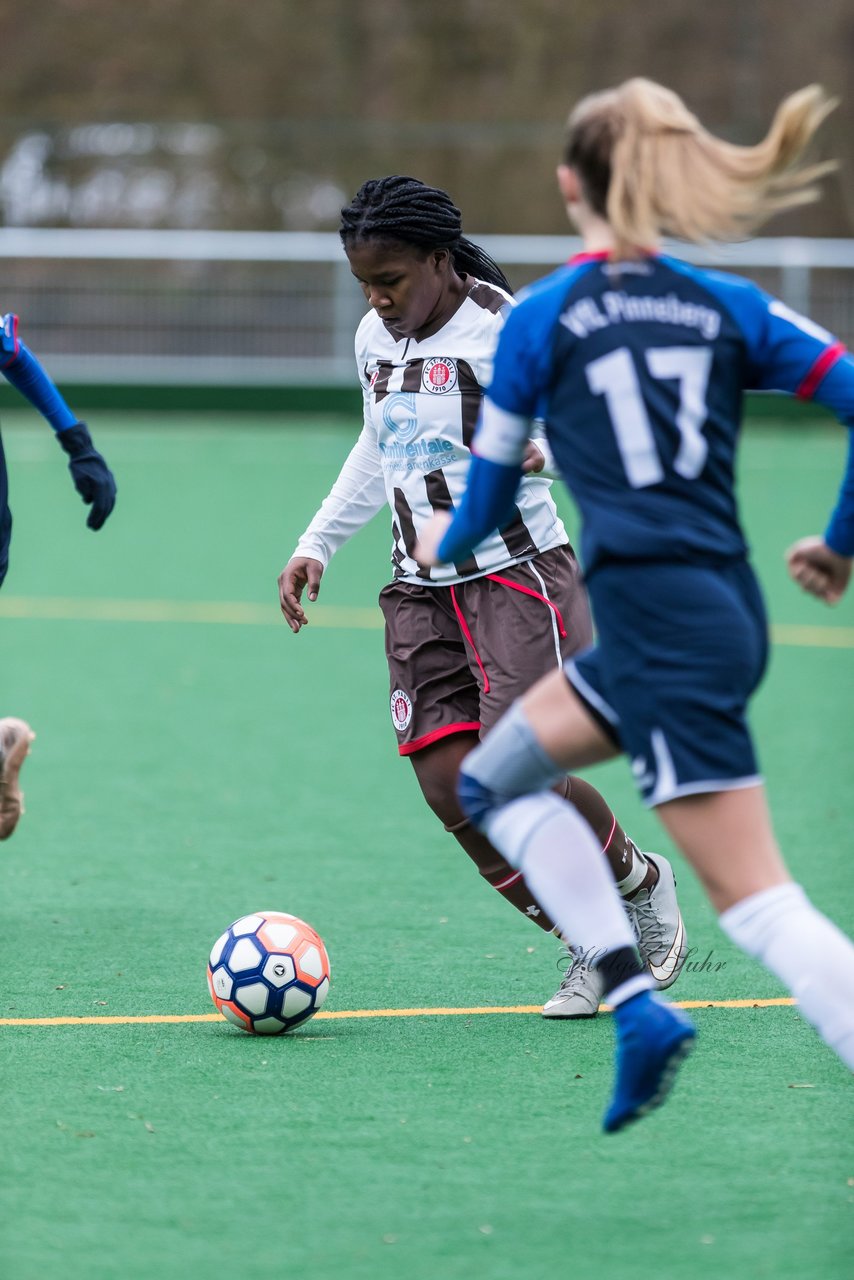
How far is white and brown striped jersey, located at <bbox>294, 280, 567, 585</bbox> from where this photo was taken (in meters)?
4.66

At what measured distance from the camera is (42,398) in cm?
564

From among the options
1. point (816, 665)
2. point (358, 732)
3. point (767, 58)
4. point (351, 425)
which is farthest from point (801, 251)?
point (358, 732)

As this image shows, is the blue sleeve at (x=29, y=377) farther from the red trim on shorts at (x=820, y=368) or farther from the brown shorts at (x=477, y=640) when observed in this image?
the red trim on shorts at (x=820, y=368)

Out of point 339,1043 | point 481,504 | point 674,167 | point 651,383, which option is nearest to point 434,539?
point 481,504

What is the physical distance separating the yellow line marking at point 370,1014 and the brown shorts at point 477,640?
653mm

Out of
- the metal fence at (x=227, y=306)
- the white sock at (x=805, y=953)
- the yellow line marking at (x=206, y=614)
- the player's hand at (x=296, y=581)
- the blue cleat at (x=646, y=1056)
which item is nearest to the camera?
the white sock at (x=805, y=953)

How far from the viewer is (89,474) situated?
5578mm

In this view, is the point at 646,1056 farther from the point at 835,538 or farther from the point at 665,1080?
the point at 835,538

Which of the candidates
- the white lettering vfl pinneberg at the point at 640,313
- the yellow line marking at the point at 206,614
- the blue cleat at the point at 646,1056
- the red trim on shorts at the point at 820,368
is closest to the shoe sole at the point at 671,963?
the blue cleat at the point at 646,1056

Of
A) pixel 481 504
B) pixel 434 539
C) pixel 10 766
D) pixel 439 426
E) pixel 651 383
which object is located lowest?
pixel 10 766

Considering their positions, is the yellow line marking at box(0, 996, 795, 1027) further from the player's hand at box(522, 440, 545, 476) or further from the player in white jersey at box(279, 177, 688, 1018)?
the player's hand at box(522, 440, 545, 476)

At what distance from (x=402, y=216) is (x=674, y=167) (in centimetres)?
139

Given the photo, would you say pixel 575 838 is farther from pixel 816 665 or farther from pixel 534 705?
pixel 816 665

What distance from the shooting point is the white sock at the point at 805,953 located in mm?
3123
